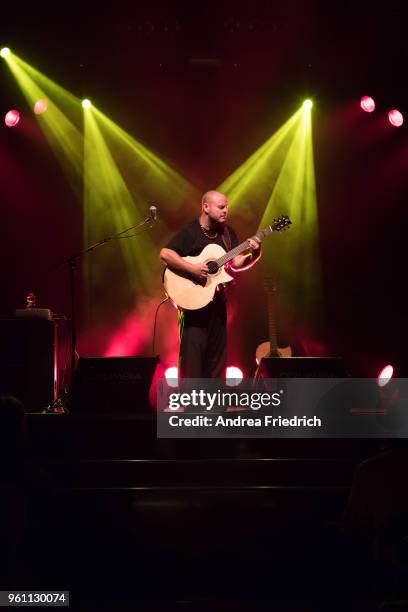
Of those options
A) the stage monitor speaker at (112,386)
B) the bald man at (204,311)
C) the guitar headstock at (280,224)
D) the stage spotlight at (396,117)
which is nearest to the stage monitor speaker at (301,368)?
the bald man at (204,311)

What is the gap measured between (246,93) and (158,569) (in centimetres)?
619

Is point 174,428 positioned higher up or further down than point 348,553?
higher up

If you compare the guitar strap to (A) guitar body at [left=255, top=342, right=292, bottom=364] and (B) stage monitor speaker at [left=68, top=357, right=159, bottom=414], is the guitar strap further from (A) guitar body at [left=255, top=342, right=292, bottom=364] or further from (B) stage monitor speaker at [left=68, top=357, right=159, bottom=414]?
(A) guitar body at [left=255, top=342, right=292, bottom=364]

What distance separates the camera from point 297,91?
7625 mm

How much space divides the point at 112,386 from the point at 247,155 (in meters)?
4.16

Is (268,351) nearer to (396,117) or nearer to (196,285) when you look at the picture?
Answer: (196,285)

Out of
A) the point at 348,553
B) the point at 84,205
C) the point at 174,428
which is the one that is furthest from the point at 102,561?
the point at 84,205

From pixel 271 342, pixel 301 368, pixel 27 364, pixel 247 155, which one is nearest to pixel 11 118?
pixel 247 155

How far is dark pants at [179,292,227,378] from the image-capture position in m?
4.78

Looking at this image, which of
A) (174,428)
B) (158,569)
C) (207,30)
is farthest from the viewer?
(207,30)

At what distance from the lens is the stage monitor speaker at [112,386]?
4836 mm

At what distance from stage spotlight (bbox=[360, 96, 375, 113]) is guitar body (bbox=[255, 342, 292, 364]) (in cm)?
317

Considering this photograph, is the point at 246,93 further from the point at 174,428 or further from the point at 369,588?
the point at 369,588

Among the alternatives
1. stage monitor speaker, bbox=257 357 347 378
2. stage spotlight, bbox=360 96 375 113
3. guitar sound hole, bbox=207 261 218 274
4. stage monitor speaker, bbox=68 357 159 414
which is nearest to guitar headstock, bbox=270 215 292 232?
guitar sound hole, bbox=207 261 218 274
